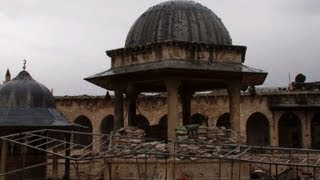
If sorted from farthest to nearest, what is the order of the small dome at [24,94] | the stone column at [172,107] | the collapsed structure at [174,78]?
1. the small dome at [24,94]
2. the stone column at [172,107]
3. the collapsed structure at [174,78]

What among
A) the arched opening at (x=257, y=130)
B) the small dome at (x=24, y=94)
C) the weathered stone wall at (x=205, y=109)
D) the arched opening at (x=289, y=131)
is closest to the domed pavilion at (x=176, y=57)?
the small dome at (x=24, y=94)

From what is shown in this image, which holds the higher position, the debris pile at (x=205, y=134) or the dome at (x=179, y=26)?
the dome at (x=179, y=26)

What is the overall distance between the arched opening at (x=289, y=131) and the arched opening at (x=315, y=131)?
1.06 metres

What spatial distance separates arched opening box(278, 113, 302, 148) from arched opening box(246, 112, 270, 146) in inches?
46.6

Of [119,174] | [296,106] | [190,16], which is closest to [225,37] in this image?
[190,16]

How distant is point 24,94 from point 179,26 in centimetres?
697

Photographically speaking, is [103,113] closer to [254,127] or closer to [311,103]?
[254,127]

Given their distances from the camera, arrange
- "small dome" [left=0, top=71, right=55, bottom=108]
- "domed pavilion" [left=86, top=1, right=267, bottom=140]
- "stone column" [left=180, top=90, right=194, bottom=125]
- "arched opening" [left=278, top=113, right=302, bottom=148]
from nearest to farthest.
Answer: "domed pavilion" [left=86, top=1, right=267, bottom=140]
"small dome" [left=0, top=71, right=55, bottom=108]
"stone column" [left=180, top=90, right=194, bottom=125]
"arched opening" [left=278, top=113, right=302, bottom=148]

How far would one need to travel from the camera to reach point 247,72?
739 inches

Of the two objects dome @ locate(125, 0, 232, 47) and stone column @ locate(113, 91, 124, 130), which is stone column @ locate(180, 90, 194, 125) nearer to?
stone column @ locate(113, 91, 124, 130)

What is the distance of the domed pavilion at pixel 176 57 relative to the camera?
719 inches

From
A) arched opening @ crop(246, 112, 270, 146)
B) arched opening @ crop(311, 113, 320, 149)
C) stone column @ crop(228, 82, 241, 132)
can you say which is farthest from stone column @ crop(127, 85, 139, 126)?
arched opening @ crop(311, 113, 320, 149)

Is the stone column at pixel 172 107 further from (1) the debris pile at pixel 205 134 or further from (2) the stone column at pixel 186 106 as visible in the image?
(2) the stone column at pixel 186 106

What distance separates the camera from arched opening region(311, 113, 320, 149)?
38.3 meters
